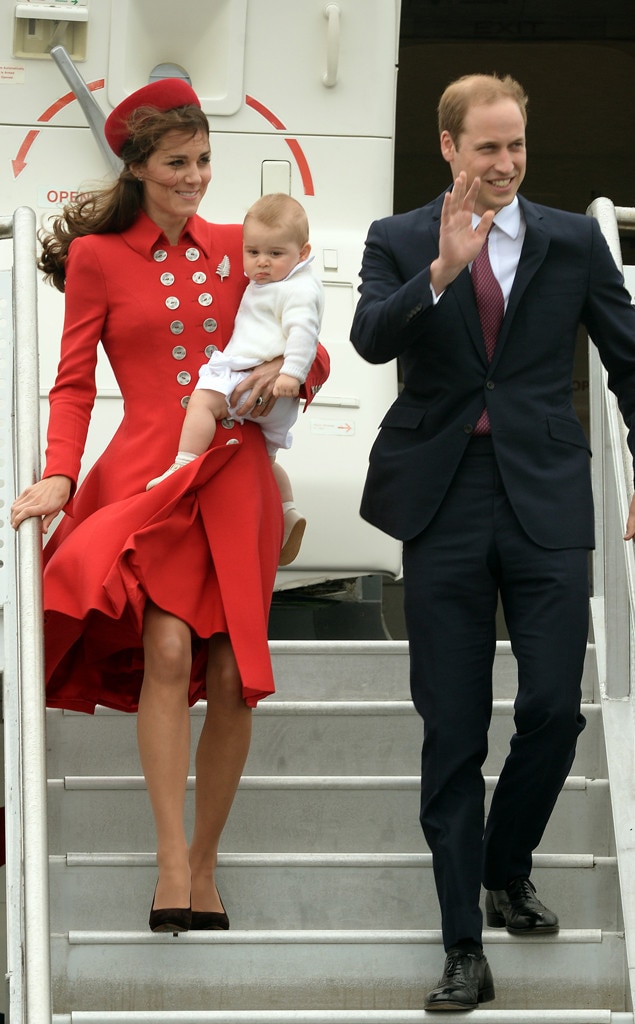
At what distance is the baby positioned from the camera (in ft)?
10.4

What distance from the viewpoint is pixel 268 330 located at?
3.23 metres

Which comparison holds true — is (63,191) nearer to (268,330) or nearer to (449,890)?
(268,330)

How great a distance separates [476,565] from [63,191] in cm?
270

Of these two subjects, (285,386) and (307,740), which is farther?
(307,740)

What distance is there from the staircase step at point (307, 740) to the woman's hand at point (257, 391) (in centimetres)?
81

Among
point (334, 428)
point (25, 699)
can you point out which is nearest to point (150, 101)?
point (25, 699)

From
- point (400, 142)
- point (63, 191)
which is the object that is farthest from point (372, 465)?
point (400, 142)

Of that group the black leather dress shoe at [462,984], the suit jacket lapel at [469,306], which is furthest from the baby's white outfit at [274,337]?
the black leather dress shoe at [462,984]

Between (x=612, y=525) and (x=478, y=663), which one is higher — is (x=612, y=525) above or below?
above

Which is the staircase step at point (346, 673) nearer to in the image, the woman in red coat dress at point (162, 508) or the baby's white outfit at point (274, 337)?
the woman in red coat dress at point (162, 508)

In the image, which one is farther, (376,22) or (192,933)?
(376,22)

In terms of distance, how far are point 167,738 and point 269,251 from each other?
91 centimetres

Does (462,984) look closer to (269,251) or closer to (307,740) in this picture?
(307,740)

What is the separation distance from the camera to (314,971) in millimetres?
3176
